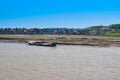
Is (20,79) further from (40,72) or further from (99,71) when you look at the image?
(99,71)

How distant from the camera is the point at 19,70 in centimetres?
1919

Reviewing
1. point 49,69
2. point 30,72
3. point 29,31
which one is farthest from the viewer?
point 29,31

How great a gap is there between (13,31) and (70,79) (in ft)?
465

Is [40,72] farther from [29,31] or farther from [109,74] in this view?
[29,31]

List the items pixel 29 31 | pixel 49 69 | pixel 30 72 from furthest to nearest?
pixel 29 31, pixel 49 69, pixel 30 72

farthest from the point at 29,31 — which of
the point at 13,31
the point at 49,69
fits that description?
the point at 49,69

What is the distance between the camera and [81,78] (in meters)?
16.4

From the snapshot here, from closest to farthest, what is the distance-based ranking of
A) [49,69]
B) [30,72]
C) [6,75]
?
1. [6,75]
2. [30,72]
3. [49,69]

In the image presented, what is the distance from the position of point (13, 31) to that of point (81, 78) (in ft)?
465

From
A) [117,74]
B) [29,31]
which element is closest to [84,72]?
[117,74]

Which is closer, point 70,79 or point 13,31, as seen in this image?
point 70,79

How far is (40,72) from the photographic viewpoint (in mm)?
18406

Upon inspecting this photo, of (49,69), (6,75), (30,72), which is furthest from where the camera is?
(49,69)

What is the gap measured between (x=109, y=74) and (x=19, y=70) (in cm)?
704
